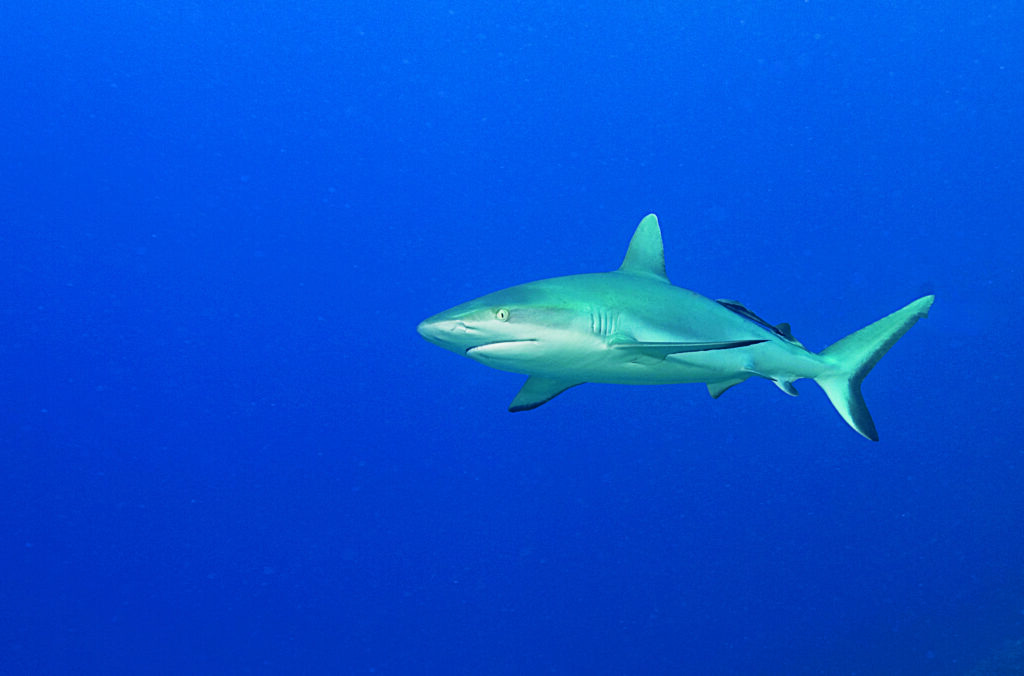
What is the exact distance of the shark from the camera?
2.77m

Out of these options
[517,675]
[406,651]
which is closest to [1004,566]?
[517,675]

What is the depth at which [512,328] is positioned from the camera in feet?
9.07

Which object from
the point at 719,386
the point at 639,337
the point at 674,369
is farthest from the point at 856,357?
the point at 639,337

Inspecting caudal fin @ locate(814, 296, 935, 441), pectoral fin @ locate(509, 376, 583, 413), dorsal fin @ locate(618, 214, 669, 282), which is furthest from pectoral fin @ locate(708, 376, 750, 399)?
pectoral fin @ locate(509, 376, 583, 413)

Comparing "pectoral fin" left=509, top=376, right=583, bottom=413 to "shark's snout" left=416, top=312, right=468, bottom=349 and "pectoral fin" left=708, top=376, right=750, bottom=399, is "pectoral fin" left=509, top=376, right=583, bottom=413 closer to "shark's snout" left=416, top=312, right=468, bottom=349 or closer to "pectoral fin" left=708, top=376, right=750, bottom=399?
"pectoral fin" left=708, top=376, right=750, bottom=399

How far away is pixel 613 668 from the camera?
1645 centimetres

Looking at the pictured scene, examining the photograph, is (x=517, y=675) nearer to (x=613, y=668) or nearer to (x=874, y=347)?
(x=613, y=668)

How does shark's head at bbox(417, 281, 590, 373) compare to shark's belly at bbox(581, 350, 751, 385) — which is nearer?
shark's head at bbox(417, 281, 590, 373)

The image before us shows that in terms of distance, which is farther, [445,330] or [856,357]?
[856,357]

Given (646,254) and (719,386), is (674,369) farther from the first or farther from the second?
(646,254)

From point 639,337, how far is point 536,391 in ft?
2.66

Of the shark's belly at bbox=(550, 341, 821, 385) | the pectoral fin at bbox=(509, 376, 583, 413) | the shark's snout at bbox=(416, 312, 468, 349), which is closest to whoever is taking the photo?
the shark's snout at bbox=(416, 312, 468, 349)

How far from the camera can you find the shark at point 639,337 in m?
2.77

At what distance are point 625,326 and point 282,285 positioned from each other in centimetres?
1751
